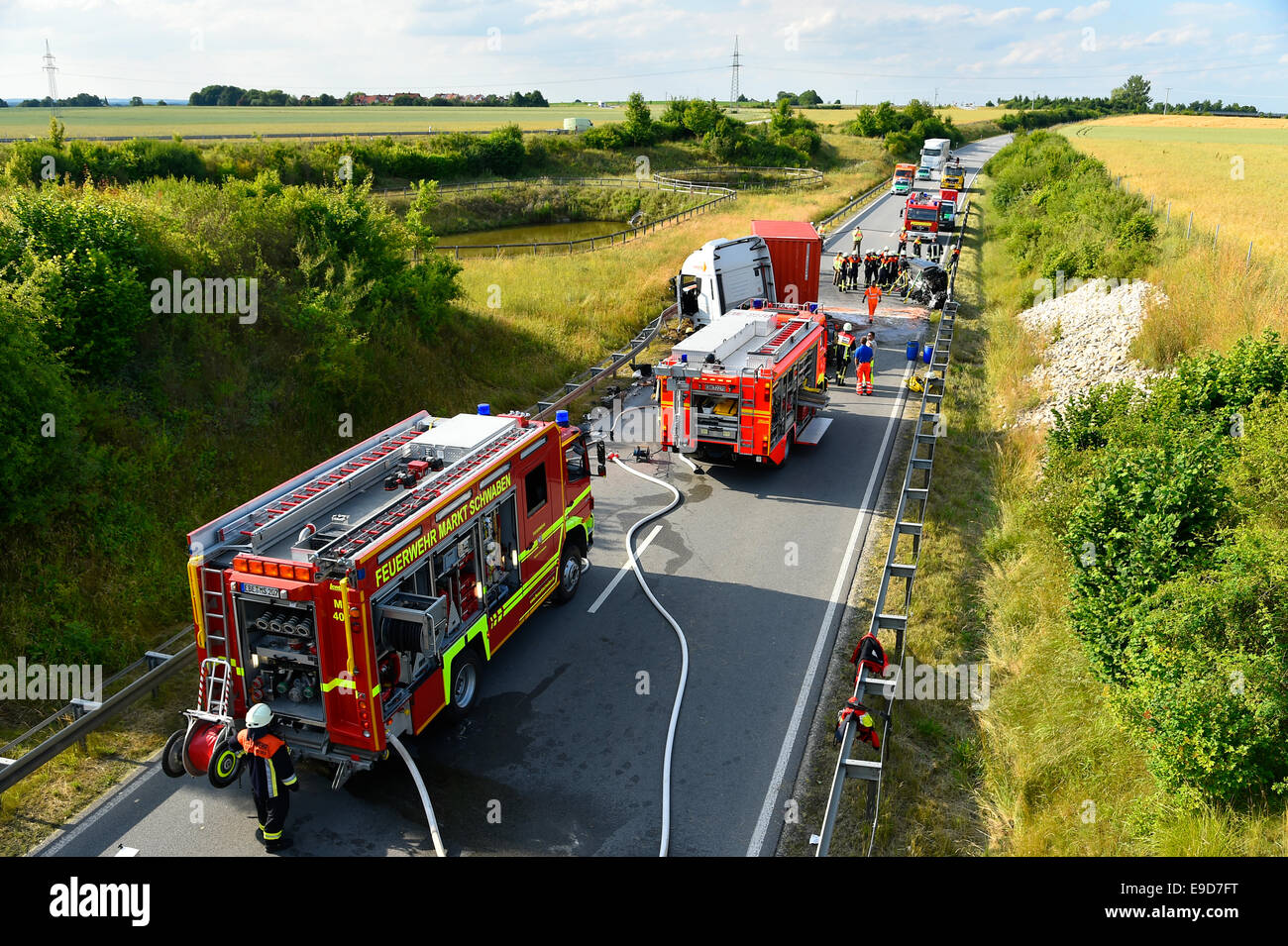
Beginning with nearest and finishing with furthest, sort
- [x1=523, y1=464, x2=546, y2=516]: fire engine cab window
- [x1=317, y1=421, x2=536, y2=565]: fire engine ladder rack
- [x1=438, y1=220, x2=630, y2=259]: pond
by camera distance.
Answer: [x1=317, y1=421, x2=536, y2=565]: fire engine ladder rack
[x1=523, y1=464, x2=546, y2=516]: fire engine cab window
[x1=438, y1=220, x2=630, y2=259]: pond

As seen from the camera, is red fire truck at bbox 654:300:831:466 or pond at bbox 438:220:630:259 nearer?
red fire truck at bbox 654:300:831:466

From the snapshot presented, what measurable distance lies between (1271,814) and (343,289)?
56.5 feet

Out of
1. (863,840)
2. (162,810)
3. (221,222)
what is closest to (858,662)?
(863,840)

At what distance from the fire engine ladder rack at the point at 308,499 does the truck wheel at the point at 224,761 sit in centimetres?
182

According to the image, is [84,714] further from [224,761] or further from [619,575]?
[619,575]

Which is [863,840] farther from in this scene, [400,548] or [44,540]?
[44,540]

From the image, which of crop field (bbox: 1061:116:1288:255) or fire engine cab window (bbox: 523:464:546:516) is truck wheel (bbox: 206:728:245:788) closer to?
fire engine cab window (bbox: 523:464:546:516)

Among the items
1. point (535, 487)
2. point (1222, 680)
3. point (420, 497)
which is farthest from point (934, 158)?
point (420, 497)

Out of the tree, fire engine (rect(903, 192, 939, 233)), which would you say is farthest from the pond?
the tree

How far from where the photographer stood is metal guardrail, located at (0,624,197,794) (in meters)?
8.75

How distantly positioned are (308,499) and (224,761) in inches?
A: 108

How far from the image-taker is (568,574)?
1281 centimetres

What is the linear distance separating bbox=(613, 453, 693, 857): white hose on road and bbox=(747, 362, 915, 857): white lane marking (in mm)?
844

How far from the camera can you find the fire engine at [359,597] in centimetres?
824
